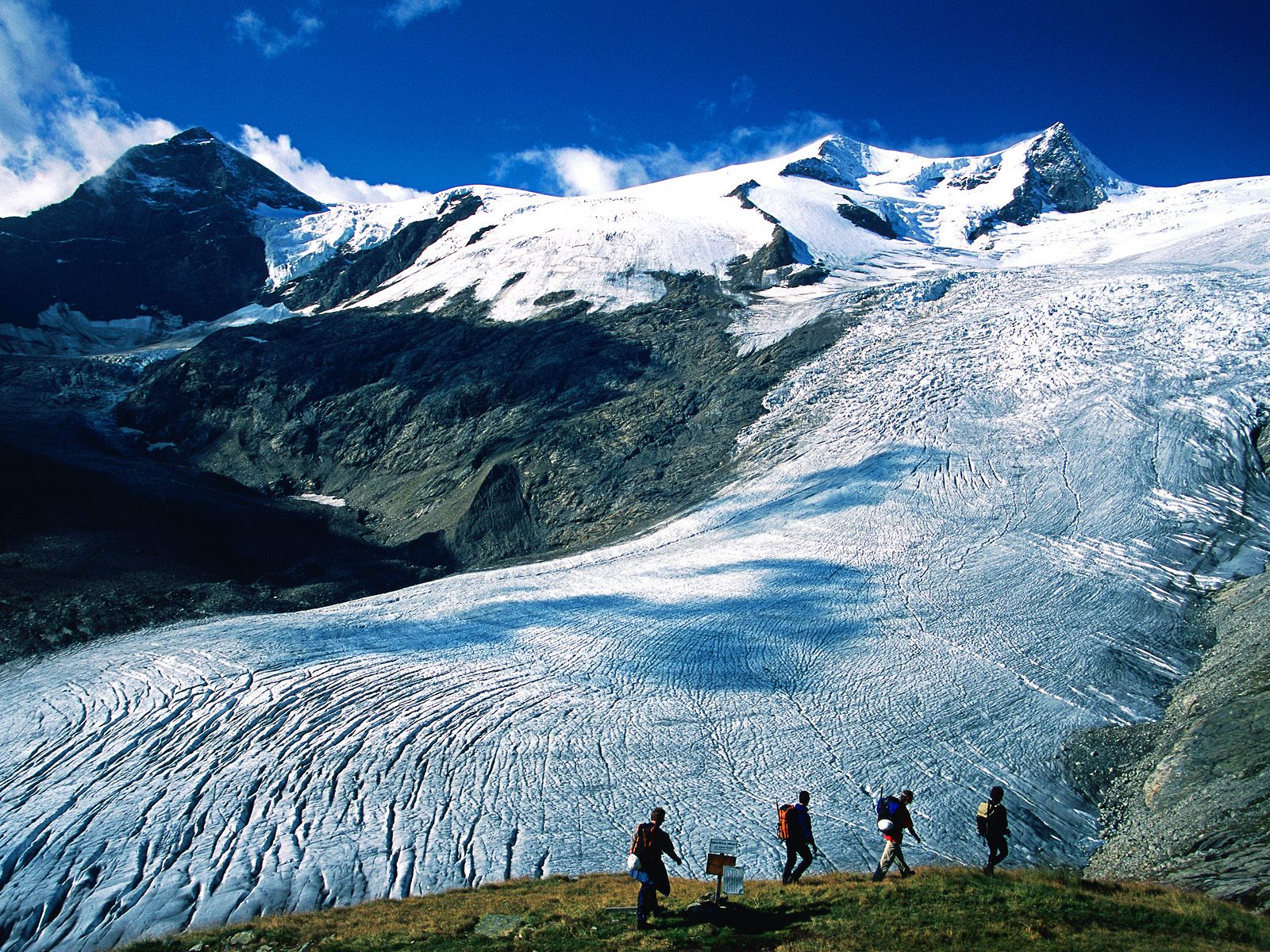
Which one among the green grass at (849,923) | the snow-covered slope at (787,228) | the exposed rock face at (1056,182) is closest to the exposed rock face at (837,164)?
the snow-covered slope at (787,228)

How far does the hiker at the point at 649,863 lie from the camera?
32.9 ft

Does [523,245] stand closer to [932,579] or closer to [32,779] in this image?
[932,579]

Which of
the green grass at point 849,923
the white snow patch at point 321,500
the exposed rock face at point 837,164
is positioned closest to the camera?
the green grass at point 849,923

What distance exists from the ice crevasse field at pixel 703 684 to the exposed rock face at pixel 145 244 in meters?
96.0

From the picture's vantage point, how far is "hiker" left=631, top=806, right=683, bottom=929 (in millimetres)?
10039

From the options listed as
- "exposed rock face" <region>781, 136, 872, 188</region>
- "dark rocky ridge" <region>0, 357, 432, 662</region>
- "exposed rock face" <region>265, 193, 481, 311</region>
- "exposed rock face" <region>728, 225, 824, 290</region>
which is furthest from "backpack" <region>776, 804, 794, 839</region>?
"exposed rock face" <region>781, 136, 872, 188</region>

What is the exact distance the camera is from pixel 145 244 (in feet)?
367

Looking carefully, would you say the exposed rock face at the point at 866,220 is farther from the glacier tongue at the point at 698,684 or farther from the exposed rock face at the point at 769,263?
the glacier tongue at the point at 698,684

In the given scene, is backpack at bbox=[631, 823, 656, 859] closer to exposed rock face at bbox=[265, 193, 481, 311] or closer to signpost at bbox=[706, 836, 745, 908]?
signpost at bbox=[706, 836, 745, 908]

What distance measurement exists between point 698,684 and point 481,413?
39529 millimetres

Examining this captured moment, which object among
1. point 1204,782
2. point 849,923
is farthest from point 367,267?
point 849,923

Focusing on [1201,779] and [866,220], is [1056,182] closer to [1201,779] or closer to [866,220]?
[866,220]

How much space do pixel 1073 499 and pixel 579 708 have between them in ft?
80.6

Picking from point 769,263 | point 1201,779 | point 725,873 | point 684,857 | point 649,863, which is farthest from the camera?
point 769,263
